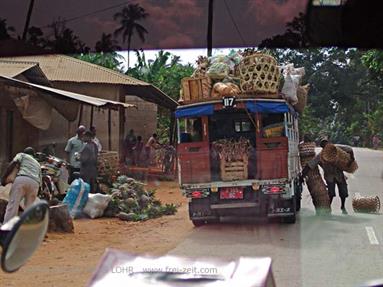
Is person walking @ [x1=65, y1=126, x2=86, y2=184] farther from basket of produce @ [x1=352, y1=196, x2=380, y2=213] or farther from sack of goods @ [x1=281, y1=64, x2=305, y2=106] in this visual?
basket of produce @ [x1=352, y1=196, x2=380, y2=213]

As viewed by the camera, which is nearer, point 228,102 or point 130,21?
point 130,21

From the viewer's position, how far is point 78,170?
9523 millimetres

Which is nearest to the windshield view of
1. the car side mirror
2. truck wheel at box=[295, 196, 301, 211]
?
the car side mirror

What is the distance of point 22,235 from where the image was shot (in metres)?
1.81

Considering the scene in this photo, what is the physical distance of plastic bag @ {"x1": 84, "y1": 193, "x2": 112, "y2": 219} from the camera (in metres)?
9.64

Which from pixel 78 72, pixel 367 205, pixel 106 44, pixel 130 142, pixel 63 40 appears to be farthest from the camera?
pixel 367 205

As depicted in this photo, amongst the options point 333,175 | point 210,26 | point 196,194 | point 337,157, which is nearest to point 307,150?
point 337,157

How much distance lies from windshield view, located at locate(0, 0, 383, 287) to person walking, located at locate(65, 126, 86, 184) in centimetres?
4

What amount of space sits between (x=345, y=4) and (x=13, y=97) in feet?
21.2

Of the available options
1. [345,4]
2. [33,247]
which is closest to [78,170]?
[345,4]

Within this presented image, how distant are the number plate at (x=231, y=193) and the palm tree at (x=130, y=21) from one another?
5.67m

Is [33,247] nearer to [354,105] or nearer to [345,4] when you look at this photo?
[345,4]

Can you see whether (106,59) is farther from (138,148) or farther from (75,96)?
(75,96)

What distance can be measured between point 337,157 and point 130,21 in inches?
292
